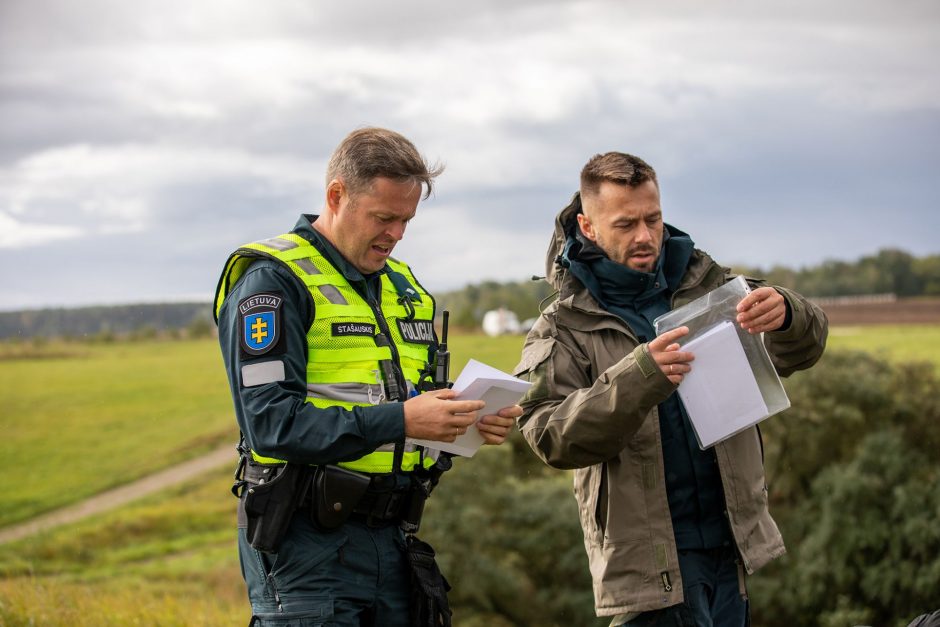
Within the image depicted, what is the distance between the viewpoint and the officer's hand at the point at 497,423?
3.46 metres

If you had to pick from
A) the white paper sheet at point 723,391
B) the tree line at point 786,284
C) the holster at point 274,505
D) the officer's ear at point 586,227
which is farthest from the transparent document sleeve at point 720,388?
the tree line at point 786,284

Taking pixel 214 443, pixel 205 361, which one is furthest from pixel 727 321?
pixel 205 361

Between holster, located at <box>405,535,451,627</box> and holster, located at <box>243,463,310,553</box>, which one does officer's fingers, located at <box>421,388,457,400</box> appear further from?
holster, located at <box>405,535,451,627</box>

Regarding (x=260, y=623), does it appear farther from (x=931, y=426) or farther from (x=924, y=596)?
(x=931, y=426)

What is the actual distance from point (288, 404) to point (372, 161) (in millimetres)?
882

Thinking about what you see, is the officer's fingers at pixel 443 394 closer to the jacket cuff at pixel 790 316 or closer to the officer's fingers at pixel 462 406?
the officer's fingers at pixel 462 406

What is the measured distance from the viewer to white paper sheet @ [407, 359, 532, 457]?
3275 mm

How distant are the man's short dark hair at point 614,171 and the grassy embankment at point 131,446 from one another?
4768mm

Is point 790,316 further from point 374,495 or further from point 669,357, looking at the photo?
point 374,495

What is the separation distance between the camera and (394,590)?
3326 millimetres

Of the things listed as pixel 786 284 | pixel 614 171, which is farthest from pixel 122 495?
pixel 614 171

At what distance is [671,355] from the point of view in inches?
137

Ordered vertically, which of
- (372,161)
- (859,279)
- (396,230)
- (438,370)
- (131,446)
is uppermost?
(859,279)

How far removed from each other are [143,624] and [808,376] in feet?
86.7
